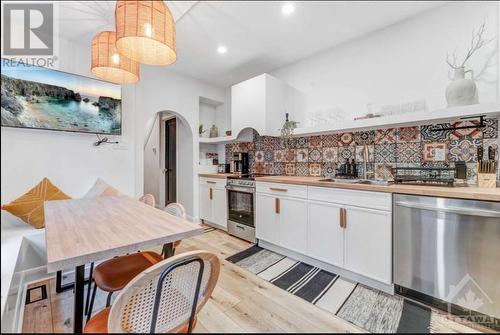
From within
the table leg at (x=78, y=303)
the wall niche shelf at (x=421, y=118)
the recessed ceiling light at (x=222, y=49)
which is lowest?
the table leg at (x=78, y=303)

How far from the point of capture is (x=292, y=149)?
2992 mm

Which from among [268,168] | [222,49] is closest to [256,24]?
[222,49]

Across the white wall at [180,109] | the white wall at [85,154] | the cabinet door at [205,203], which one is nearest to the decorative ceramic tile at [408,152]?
the cabinet door at [205,203]

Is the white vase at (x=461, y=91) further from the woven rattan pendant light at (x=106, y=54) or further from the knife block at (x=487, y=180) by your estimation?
the woven rattan pendant light at (x=106, y=54)

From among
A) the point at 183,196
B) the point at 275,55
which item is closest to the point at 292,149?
the point at 275,55

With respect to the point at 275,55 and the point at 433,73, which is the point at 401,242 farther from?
the point at 275,55

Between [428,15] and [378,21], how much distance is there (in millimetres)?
350

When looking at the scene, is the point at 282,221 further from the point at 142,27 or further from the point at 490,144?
the point at 142,27

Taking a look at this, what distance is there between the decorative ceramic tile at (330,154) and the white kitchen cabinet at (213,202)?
1.48 meters

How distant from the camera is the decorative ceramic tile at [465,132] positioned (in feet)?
5.69

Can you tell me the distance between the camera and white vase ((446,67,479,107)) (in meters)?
1.62

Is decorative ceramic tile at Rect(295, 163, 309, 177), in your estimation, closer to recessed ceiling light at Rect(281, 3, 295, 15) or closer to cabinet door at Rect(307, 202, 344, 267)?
cabinet door at Rect(307, 202, 344, 267)

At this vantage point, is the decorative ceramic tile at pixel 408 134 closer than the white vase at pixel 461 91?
No

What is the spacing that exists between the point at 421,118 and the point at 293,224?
1493 millimetres
